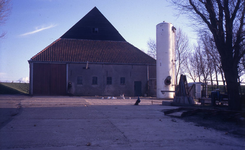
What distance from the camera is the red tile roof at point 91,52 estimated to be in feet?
90.0

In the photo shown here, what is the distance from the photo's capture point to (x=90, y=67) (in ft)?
92.1

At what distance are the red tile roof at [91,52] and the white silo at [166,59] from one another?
4.54m

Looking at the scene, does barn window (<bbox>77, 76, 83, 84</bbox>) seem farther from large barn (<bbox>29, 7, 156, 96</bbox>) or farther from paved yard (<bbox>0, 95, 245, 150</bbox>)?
paved yard (<bbox>0, 95, 245, 150</bbox>)

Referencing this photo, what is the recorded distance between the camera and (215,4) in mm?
11406

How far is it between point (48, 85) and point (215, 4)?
20.9 meters

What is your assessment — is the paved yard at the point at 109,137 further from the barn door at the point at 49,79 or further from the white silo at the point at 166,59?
the barn door at the point at 49,79

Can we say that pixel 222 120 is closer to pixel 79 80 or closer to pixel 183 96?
pixel 183 96

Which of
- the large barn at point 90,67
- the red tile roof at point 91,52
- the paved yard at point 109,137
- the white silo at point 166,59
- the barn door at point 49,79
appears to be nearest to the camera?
the paved yard at point 109,137

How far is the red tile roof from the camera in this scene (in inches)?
1080

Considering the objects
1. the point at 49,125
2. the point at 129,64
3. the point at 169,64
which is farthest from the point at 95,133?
the point at 129,64

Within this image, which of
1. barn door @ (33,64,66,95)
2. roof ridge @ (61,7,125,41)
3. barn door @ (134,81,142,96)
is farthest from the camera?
roof ridge @ (61,7,125,41)

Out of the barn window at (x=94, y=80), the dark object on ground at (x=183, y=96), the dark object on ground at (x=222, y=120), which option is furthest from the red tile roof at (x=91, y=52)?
the dark object on ground at (x=222, y=120)

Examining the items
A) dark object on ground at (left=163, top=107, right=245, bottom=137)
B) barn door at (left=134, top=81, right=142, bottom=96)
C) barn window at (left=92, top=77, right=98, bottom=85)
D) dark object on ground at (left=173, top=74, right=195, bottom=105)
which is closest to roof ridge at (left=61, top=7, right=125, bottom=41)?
barn window at (left=92, top=77, right=98, bottom=85)

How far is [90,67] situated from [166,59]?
9.89 metres
